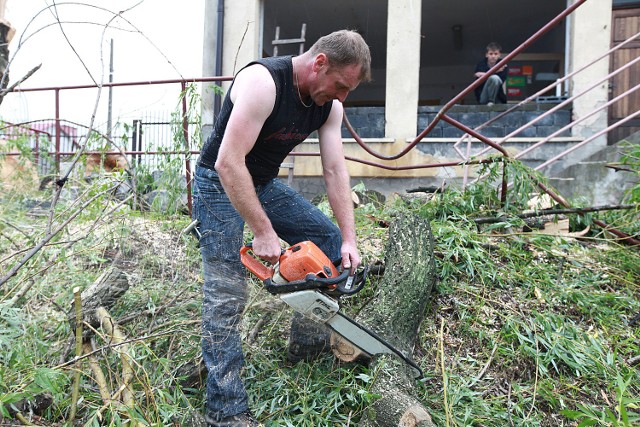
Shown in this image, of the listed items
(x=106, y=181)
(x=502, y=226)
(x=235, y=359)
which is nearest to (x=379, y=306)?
(x=235, y=359)

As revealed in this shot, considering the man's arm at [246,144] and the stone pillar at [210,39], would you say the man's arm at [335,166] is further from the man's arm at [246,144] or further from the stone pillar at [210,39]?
the stone pillar at [210,39]

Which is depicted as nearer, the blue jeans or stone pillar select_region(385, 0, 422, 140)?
the blue jeans

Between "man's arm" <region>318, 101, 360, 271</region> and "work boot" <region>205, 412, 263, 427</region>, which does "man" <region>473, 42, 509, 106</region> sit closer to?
"man's arm" <region>318, 101, 360, 271</region>

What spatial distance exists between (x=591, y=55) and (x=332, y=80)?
6501 millimetres

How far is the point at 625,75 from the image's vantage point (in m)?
7.64

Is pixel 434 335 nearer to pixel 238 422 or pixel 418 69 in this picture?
pixel 238 422

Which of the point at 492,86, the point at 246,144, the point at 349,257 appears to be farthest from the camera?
the point at 492,86

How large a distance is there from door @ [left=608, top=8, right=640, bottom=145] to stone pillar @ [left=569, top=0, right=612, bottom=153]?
0.27 metres

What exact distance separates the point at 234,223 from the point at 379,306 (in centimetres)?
91

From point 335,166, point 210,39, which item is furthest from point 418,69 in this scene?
point 335,166

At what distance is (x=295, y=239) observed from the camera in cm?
288

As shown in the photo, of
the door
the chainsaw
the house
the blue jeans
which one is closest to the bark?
the chainsaw

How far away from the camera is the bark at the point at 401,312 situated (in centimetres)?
231

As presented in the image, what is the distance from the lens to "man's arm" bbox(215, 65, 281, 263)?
2.28m
